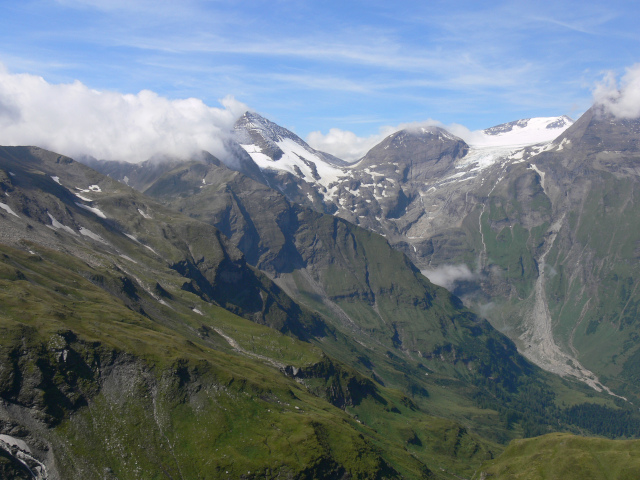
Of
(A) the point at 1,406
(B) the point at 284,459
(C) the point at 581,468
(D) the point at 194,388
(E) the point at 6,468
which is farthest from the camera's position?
(C) the point at 581,468

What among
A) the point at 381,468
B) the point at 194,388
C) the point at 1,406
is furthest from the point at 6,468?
the point at 381,468

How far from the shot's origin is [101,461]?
420 feet

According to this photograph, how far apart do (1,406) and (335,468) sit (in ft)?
282

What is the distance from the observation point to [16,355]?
5354 inches

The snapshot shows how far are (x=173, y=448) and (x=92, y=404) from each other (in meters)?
23.3

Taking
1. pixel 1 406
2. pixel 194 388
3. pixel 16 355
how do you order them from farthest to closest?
pixel 194 388 → pixel 16 355 → pixel 1 406

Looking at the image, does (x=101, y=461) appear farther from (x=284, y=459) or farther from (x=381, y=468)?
(x=381, y=468)

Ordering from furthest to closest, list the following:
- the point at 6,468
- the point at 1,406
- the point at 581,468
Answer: the point at 581,468 → the point at 1,406 → the point at 6,468

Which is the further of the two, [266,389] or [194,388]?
[266,389]

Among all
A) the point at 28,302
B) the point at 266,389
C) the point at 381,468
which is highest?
the point at 28,302

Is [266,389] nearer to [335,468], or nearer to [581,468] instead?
[335,468]

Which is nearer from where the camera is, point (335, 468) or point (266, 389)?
point (335, 468)

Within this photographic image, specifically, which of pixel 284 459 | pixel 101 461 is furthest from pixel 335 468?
pixel 101 461

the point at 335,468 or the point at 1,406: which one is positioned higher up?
the point at 1,406
